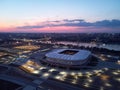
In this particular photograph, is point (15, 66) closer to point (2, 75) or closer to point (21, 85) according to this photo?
point (2, 75)

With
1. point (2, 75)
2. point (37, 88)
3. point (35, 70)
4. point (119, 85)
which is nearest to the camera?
point (37, 88)

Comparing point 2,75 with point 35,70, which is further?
point 35,70

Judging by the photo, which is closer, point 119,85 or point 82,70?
point 119,85

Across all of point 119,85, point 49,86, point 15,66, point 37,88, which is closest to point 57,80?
point 49,86

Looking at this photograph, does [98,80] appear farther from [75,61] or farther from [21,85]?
[21,85]

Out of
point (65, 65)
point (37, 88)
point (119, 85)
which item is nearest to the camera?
point (37, 88)

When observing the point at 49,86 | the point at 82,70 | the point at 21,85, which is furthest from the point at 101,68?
the point at 21,85

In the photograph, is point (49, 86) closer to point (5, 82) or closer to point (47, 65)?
point (5, 82)

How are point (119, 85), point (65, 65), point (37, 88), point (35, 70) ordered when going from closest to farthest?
point (37, 88), point (119, 85), point (35, 70), point (65, 65)

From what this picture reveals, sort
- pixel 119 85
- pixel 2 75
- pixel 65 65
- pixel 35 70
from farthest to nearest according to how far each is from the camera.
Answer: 1. pixel 65 65
2. pixel 35 70
3. pixel 2 75
4. pixel 119 85
